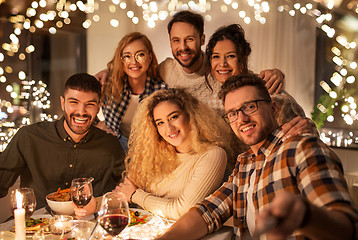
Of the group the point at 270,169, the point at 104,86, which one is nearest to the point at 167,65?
the point at 104,86

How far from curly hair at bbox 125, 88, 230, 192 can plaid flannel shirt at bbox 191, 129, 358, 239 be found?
0.39 meters

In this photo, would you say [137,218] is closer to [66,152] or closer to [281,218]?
[66,152]

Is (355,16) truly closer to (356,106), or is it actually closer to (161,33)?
(356,106)

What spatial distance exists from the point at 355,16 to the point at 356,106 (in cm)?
103

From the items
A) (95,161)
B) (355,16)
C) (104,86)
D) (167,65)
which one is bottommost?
(95,161)

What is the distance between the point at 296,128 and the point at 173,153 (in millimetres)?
803

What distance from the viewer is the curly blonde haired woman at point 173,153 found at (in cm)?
168

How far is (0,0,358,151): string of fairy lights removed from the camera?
3.51 m

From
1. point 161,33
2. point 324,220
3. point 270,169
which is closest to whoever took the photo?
point 324,220

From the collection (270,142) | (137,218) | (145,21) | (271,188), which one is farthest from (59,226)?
(145,21)

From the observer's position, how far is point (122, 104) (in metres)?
2.61

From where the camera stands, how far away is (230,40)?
2.14 metres

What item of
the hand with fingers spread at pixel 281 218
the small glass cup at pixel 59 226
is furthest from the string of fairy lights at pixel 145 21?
the hand with fingers spread at pixel 281 218

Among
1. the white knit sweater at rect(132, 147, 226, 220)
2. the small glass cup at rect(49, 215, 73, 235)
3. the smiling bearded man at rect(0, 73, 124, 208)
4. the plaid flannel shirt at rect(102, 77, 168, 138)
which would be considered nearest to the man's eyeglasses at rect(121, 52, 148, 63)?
the plaid flannel shirt at rect(102, 77, 168, 138)
